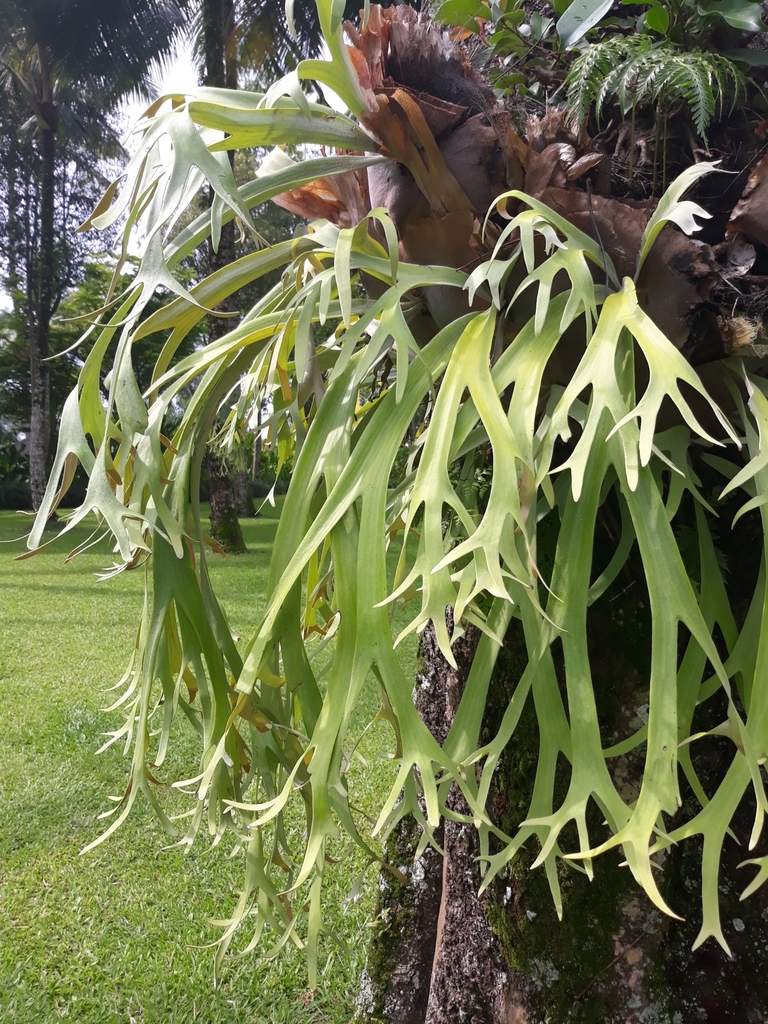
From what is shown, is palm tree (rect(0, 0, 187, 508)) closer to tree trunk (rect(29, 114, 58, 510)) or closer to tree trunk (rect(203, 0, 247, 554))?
tree trunk (rect(29, 114, 58, 510))

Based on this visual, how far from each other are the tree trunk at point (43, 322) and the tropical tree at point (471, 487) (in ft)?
38.4

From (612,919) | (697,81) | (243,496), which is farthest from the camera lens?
(243,496)

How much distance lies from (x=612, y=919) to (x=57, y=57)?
517 inches

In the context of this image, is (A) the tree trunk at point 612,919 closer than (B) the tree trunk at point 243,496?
Yes

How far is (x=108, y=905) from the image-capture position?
2098mm

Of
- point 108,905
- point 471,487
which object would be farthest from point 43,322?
point 471,487

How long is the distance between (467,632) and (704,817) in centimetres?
49

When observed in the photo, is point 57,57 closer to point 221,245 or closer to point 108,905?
point 221,245

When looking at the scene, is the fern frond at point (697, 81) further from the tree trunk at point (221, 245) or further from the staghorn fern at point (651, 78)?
the tree trunk at point (221, 245)

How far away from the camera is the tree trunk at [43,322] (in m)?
11.8

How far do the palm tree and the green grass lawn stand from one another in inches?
372

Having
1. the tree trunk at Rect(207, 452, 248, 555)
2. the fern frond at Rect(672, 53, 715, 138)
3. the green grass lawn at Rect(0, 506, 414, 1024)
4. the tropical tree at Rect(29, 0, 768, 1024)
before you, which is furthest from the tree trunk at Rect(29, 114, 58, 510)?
the fern frond at Rect(672, 53, 715, 138)

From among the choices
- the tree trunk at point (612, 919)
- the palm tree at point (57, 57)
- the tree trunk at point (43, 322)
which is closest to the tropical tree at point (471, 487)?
the tree trunk at point (612, 919)

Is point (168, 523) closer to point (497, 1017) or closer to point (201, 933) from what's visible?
point (497, 1017)
